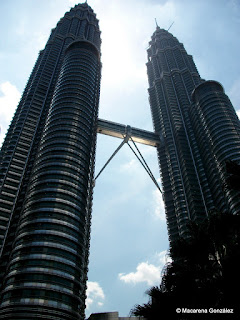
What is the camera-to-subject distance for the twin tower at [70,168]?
231 ft

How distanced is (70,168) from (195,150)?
220 ft

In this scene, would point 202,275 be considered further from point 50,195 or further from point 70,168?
point 70,168

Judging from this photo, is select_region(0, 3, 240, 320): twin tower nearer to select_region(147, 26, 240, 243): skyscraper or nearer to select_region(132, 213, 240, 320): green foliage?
select_region(147, 26, 240, 243): skyscraper

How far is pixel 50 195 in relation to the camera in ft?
284

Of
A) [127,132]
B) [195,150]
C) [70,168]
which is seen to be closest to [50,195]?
[70,168]

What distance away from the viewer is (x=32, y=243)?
2970 inches

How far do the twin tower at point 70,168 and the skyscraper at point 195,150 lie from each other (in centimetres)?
44

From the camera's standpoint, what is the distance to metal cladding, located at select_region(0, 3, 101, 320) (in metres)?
67.6

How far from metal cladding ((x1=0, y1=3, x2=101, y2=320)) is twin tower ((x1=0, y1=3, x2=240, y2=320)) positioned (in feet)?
0.87

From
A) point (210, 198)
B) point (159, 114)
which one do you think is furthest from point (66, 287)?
point (159, 114)

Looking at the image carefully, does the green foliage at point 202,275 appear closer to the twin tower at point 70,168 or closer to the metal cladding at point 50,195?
the twin tower at point 70,168

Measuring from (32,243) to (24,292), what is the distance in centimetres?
1267

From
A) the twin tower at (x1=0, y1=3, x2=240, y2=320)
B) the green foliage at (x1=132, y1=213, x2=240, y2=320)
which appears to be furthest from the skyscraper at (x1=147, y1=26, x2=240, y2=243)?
the green foliage at (x1=132, y1=213, x2=240, y2=320)

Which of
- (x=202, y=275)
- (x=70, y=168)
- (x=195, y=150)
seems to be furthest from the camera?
(x=195, y=150)
